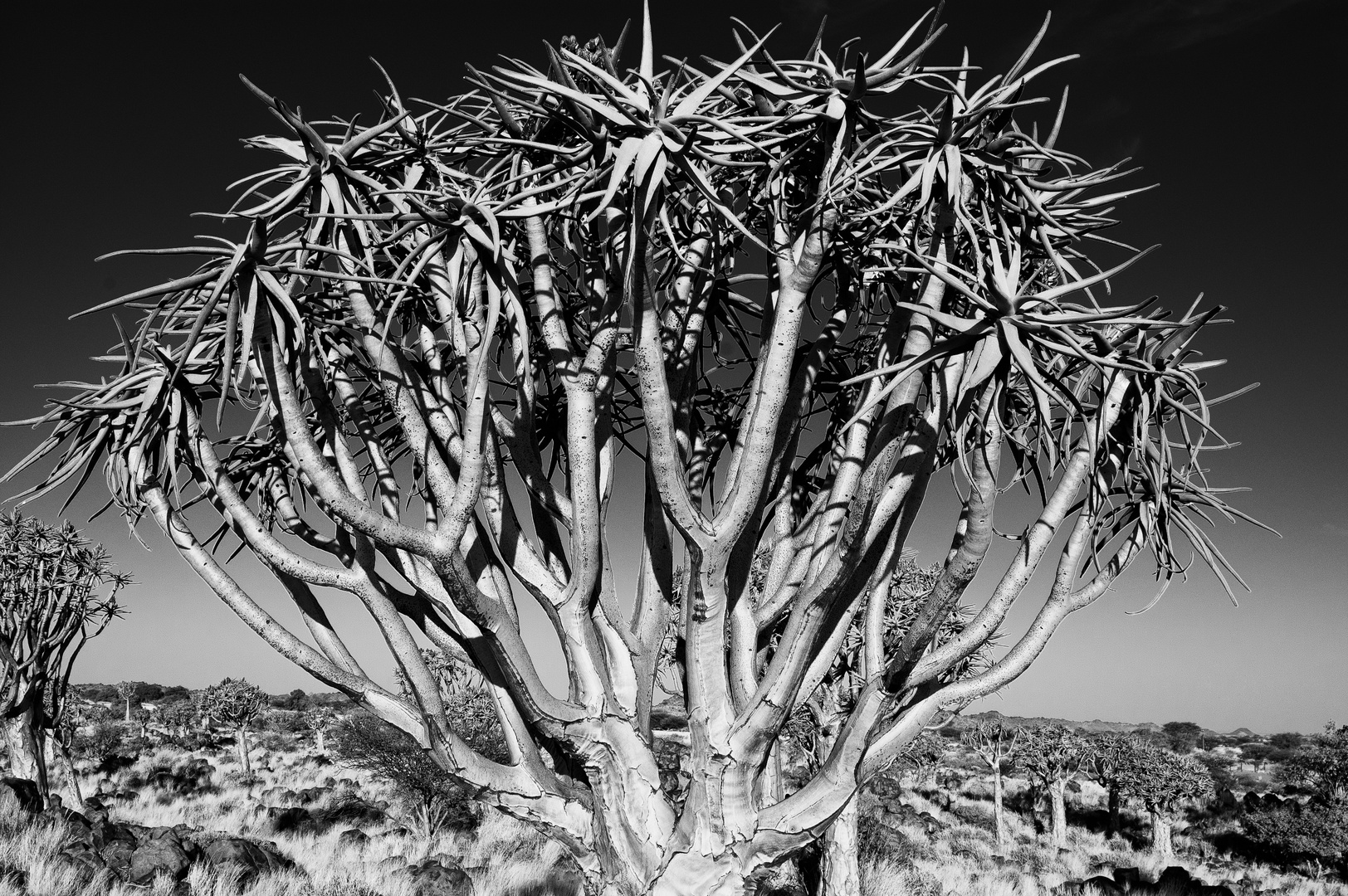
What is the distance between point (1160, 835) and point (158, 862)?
25.4 meters

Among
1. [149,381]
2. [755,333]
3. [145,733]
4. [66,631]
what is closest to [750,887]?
[755,333]

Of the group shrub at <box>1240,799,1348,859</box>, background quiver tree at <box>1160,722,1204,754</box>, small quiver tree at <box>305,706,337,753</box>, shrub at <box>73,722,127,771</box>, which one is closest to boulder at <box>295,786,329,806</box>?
shrub at <box>73,722,127,771</box>

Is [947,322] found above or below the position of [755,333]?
below

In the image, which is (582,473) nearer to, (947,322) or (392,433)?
(947,322)

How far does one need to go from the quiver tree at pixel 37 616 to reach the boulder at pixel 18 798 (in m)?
1.62

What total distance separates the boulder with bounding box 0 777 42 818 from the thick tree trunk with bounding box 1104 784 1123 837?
28.9 meters

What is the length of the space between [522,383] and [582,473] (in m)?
0.69

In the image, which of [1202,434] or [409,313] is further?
[409,313]

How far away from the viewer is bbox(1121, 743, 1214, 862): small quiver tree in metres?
24.4

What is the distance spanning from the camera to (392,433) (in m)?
6.25

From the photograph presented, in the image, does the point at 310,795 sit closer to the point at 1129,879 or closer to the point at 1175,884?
the point at 1129,879

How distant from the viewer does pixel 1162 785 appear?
24484 millimetres

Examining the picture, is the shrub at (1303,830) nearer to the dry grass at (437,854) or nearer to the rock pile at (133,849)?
the dry grass at (437,854)

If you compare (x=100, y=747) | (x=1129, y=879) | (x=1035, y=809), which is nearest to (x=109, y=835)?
(x=1129, y=879)
